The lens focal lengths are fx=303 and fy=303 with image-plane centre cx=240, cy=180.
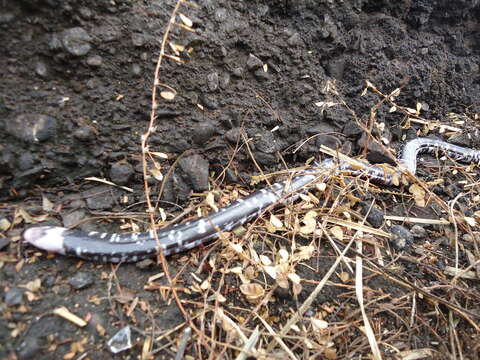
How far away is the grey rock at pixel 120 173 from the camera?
2646 millimetres

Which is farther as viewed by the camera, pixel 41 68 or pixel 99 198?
pixel 99 198

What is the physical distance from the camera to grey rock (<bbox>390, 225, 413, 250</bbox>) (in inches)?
103

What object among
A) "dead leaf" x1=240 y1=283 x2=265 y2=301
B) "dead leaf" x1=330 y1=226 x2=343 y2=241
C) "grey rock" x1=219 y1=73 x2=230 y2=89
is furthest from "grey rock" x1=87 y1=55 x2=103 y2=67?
"dead leaf" x1=330 y1=226 x2=343 y2=241

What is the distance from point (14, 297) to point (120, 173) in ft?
3.75

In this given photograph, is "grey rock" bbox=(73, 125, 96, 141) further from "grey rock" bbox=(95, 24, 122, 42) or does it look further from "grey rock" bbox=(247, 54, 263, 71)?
"grey rock" bbox=(247, 54, 263, 71)

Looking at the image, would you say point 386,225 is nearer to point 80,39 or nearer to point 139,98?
point 139,98

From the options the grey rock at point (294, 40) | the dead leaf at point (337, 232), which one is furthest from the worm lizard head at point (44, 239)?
the grey rock at point (294, 40)

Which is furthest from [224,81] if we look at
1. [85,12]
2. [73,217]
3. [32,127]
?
[73,217]

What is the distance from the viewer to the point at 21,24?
2.31 meters

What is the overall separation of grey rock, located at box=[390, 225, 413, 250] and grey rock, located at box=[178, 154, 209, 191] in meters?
1.73

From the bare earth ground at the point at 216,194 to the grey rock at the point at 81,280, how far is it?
16 mm

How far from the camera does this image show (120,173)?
2.65m

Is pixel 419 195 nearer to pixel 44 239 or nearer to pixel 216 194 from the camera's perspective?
pixel 216 194

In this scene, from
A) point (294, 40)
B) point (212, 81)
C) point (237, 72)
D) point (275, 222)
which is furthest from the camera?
point (294, 40)
